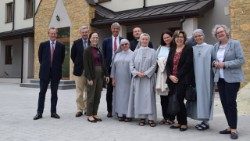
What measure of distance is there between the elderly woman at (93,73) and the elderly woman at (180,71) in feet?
5.67

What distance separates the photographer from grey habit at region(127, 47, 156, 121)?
768 centimetres

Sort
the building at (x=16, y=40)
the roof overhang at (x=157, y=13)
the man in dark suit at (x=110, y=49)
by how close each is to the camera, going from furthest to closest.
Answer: the building at (x=16, y=40)
the roof overhang at (x=157, y=13)
the man in dark suit at (x=110, y=49)

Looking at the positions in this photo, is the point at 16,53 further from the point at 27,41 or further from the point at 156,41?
the point at 156,41

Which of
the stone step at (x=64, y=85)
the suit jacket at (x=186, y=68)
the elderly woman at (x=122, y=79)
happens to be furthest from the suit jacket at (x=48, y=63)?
the stone step at (x=64, y=85)

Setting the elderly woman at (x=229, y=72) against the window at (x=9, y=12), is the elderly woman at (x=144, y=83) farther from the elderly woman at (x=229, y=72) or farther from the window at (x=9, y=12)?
the window at (x=9, y=12)

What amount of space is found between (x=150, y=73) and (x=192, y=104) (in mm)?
1043

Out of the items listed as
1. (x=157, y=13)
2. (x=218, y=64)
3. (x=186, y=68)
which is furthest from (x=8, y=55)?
(x=218, y=64)

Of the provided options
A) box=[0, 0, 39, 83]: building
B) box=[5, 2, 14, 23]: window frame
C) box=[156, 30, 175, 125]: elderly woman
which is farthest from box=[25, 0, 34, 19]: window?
box=[156, 30, 175, 125]: elderly woman

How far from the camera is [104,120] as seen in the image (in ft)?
27.7

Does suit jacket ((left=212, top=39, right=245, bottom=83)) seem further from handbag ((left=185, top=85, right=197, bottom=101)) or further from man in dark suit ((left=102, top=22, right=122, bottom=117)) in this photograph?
man in dark suit ((left=102, top=22, right=122, bottom=117))

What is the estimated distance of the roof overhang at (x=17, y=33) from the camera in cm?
2599

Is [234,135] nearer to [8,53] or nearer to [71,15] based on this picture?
[71,15]

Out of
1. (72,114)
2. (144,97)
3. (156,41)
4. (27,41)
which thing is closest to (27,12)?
(27,41)

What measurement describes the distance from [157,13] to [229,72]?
11099 millimetres
